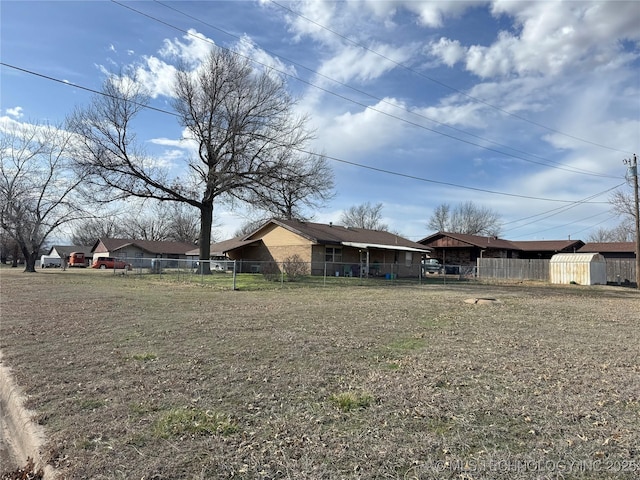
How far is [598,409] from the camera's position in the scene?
14.0 ft

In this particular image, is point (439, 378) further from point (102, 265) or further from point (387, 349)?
point (102, 265)

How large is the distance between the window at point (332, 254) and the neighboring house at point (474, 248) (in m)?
20.0

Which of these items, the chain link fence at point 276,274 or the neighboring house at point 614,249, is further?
the neighboring house at point 614,249

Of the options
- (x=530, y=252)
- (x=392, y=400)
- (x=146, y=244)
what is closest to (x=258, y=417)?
(x=392, y=400)

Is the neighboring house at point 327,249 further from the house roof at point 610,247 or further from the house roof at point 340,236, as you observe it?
the house roof at point 610,247

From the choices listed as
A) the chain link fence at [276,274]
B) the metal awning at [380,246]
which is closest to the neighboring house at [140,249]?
the chain link fence at [276,274]

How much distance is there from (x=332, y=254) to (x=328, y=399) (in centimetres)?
2757

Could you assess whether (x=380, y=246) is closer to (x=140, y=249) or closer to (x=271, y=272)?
(x=271, y=272)

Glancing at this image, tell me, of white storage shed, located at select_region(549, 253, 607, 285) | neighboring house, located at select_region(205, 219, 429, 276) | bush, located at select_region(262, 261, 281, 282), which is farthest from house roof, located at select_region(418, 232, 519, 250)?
bush, located at select_region(262, 261, 281, 282)

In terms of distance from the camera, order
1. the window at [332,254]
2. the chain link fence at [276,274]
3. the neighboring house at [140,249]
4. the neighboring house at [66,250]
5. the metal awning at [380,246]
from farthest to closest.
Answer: the neighboring house at [66,250]
the neighboring house at [140,249]
the window at [332,254]
the metal awning at [380,246]
the chain link fence at [276,274]

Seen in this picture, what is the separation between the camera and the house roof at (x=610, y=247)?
52853 mm

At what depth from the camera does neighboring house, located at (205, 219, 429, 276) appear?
30812 millimetres

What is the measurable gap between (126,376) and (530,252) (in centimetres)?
5682

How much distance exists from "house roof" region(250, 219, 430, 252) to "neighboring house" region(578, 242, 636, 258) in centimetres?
3073
